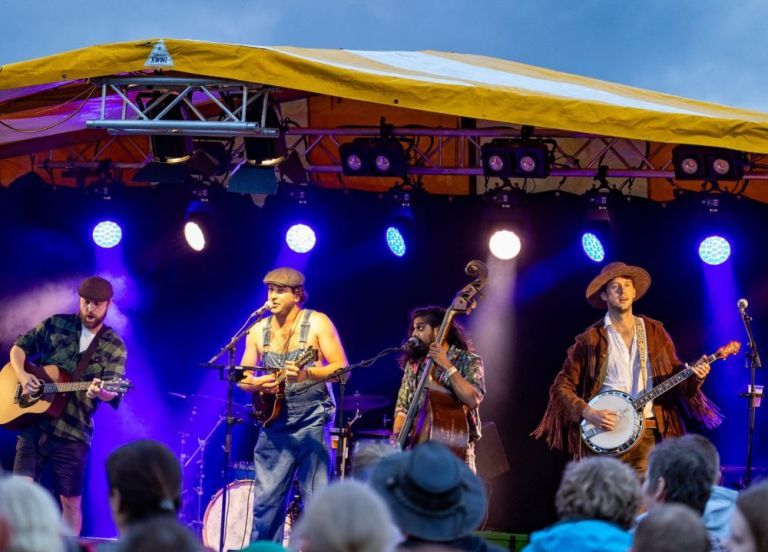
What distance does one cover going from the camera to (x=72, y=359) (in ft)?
32.5

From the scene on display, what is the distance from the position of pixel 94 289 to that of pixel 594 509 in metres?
6.50

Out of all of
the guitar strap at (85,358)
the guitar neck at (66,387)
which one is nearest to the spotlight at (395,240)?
the guitar strap at (85,358)

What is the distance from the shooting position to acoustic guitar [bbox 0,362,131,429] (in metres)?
9.63

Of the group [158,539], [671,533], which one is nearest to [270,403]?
[671,533]

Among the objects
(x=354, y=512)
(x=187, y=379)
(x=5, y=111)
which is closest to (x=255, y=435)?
(x=187, y=379)

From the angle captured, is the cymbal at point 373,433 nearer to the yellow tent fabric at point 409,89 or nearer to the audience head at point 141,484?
the yellow tent fabric at point 409,89

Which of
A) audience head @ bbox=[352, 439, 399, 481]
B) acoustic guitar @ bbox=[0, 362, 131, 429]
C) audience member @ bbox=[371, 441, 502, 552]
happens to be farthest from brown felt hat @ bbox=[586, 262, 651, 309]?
audience member @ bbox=[371, 441, 502, 552]

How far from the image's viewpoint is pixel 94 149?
37.4 feet

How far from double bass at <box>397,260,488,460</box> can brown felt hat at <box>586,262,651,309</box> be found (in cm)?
123

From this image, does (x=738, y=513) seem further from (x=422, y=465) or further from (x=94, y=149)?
(x=94, y=149)

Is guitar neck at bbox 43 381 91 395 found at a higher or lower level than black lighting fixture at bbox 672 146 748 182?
lower

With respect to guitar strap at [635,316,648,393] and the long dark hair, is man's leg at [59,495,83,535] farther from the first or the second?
guitar strap at [635,316,648,393]

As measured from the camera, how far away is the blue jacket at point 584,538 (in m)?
4.44

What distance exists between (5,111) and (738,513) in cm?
693
